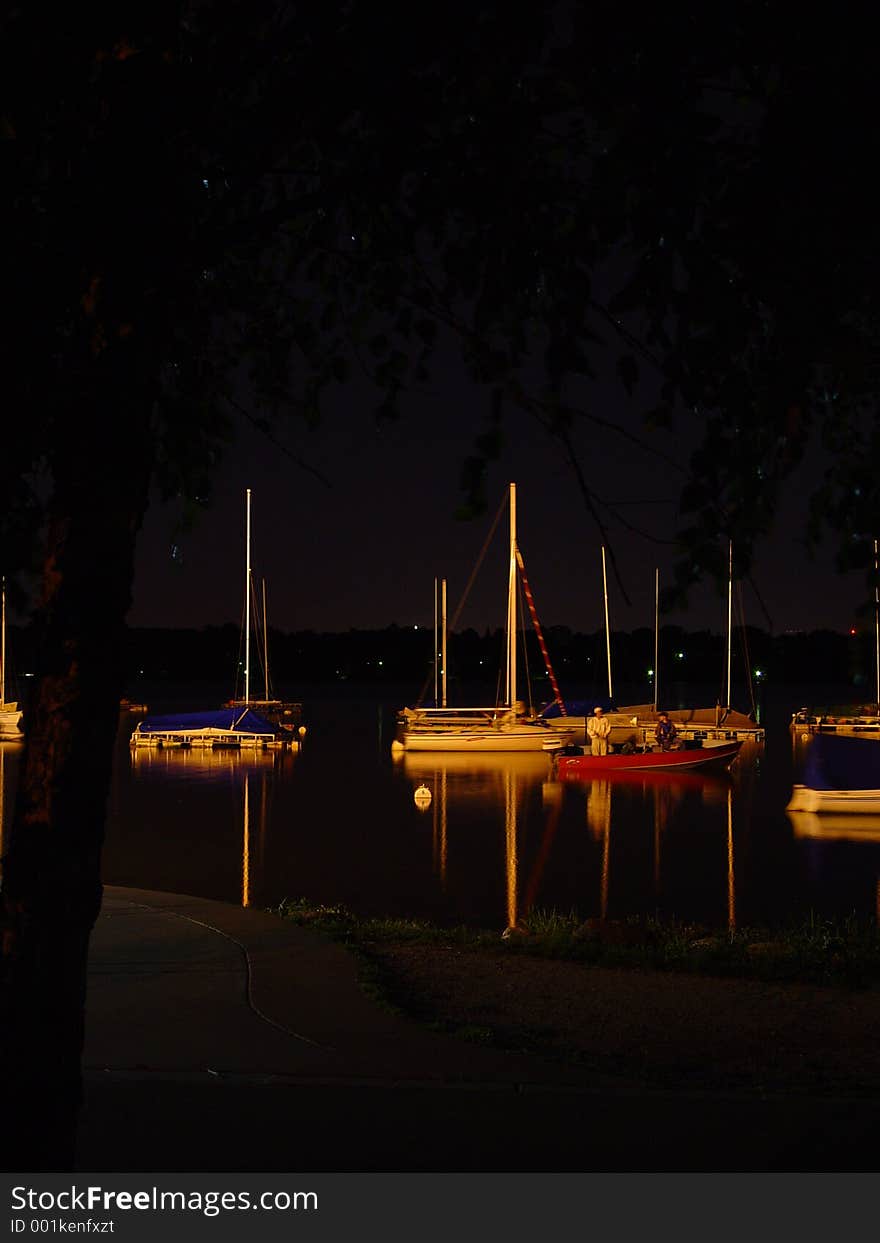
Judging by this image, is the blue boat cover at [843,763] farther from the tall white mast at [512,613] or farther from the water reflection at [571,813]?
the tall white mast at [512,613]

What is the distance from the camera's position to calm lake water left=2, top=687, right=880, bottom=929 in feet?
75.3

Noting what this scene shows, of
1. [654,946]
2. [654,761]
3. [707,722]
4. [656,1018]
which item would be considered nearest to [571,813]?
[654,761]

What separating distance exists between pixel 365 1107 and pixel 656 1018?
11.8ft

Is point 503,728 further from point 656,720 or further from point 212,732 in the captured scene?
point 212,732

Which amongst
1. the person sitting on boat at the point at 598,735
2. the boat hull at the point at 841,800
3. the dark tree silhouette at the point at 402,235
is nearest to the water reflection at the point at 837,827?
the boat hull at the point at 841,800

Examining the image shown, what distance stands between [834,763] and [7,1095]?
29625mm

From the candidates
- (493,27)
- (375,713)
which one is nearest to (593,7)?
(493,27)

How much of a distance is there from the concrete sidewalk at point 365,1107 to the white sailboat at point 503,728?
45.0 m

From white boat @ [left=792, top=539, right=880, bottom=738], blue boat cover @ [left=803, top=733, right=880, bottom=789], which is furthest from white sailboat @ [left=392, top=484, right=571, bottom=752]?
blue boat cover @ [left=803, top=733, right=880, bottom=789]

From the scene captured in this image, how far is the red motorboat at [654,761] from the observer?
45938 millimetres

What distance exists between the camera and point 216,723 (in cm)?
6519

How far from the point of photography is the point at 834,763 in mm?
31203

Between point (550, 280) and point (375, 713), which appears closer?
point (550, 280)

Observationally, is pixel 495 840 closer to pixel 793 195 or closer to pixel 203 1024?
pixel 203 1024
